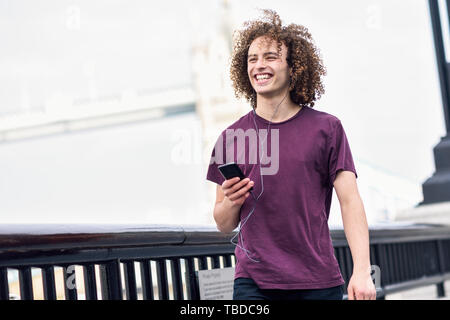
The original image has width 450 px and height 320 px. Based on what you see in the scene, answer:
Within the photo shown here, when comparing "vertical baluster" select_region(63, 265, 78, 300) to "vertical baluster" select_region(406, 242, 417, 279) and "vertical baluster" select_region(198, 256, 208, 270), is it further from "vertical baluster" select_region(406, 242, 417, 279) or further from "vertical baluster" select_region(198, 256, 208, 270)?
"vertical baluster" select_region(406, 242, 417, 279)

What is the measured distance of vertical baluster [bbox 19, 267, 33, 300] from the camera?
7.57 feet

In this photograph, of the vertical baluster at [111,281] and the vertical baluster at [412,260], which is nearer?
the vertical baluster at [111,281]

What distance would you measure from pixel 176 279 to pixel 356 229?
1.12 m

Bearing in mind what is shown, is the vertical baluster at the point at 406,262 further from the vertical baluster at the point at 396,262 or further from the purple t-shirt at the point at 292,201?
the purple t-shirt at the point at 292,201

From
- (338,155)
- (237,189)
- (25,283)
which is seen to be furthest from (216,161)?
(25,283)

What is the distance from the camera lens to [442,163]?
631 centimetres

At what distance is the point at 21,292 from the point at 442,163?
14.9 feet

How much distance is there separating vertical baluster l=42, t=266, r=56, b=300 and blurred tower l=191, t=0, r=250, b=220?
173 ft

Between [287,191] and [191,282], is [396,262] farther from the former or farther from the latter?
[287,191]

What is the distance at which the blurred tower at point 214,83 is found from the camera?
5906 cm

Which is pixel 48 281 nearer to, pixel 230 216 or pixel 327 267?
pixel 230 216

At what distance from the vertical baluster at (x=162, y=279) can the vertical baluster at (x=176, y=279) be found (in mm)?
52

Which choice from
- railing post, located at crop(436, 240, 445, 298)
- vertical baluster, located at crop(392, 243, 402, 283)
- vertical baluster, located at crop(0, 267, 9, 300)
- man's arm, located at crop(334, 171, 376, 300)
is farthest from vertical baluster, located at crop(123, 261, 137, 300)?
railing post, located at crop(436, 240, 445, 298)

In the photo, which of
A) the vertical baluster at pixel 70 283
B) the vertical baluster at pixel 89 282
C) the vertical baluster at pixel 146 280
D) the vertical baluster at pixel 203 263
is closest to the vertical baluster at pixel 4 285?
the vertical baluster at pixel 70 283
